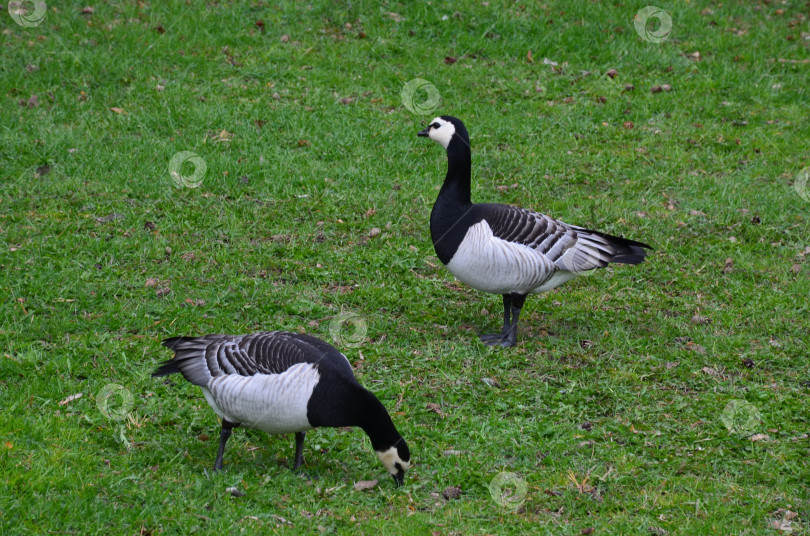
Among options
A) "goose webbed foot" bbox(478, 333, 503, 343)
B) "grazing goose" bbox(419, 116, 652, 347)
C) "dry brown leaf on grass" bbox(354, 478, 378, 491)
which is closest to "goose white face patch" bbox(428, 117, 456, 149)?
"grazing goose" bbox(419, 116, 652, 347)

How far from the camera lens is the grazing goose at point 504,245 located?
726cm

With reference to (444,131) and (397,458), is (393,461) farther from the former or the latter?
(444,131)

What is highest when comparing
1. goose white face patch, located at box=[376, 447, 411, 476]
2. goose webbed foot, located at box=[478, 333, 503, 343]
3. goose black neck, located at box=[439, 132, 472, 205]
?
goose black neck, located at box=[439, 132, 472, 205]

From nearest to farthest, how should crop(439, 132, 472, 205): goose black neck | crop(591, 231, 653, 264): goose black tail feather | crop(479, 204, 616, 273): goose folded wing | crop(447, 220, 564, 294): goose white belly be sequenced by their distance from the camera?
1. crop(447, 220, 564, 294): goose white belly
2. crop(479, 204, 616, 273): goose folded wing
3. crop(439, 132, 472, 205): goose black neck
4. crop(591, 231, 653, 264): goose black tail feather

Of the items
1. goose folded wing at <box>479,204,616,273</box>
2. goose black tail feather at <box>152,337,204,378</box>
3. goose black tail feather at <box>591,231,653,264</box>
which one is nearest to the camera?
goose black tail feather at <box>152,337,204,378</box>

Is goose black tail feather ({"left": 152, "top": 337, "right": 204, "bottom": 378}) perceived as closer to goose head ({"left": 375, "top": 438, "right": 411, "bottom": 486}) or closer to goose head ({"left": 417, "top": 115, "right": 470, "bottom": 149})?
goose head ({"left": 375, "top": 438, "right": 411, "bottom": 486})

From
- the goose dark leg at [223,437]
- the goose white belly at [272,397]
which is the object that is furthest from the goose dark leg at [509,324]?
the goose dark leg at [223,437]

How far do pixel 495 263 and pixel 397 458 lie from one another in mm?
2394

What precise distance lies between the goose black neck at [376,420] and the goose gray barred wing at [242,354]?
322 mm

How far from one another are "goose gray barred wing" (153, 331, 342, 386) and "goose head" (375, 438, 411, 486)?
0.59 meters

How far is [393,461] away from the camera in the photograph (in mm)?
5379

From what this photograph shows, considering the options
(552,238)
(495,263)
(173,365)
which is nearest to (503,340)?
(495,263)

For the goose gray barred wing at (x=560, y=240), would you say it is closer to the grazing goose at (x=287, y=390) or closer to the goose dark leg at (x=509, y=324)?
the goose dark leg at (x=509, y=324)

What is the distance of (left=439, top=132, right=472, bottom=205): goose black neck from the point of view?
7.49m
